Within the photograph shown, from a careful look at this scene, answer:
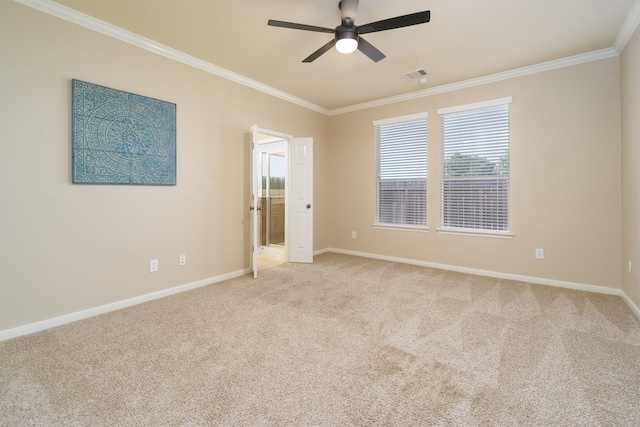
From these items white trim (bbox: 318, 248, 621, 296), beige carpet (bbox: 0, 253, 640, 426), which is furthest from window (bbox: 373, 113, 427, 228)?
beige carpet (bbox: 0, 253, 640, 426)

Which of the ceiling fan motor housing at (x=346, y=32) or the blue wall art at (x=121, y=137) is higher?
the ceiling fan motor housing at (x=346, y=32)

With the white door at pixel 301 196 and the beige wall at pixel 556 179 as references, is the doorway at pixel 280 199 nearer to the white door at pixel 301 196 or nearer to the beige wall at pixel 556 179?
the white door at pixel 301 196

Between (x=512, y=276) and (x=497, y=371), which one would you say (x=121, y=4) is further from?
(x=512, y=276)

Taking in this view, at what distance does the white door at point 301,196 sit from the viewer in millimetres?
4887

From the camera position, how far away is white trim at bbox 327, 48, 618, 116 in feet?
10.9

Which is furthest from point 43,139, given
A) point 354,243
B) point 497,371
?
point 354,243

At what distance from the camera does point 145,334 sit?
2375 millimetres

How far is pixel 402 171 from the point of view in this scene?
4898 mm

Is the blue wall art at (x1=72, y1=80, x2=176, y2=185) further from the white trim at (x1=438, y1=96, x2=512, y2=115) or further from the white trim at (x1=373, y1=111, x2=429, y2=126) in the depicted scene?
the white trim at (x1=438, y1=96, x2=512, y2=115)

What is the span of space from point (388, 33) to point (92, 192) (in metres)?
3.28

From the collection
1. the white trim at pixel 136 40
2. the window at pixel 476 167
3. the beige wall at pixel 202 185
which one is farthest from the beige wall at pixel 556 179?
the white trim at pixel 136 40

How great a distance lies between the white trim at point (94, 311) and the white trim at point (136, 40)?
262 cm

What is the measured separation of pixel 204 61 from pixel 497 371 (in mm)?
4206

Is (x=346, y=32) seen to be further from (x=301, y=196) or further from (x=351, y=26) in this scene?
(x=301, y=196)
